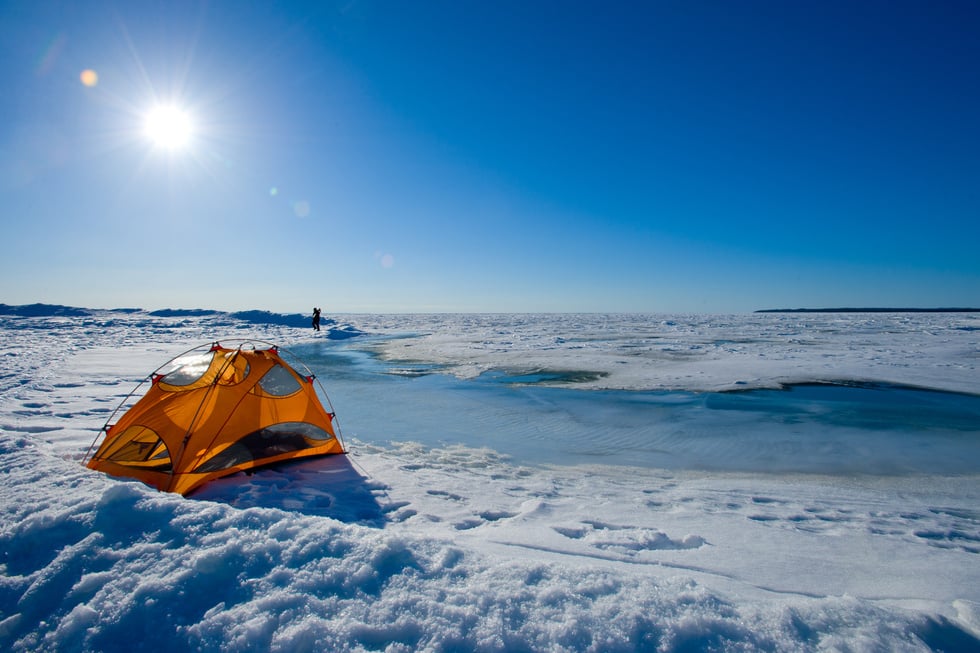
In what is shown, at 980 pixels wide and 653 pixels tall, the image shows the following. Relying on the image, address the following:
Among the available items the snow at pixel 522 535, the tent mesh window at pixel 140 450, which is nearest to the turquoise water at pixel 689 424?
the snow at pixel 522 535

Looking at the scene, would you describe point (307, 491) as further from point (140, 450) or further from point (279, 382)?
point (140, 450)

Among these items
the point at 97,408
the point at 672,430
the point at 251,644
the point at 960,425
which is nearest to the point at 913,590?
the point at 251,644

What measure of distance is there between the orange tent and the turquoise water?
1.70 meters

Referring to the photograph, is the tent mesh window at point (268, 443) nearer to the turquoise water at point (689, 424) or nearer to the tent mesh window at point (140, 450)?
the tent mesh window at point (140, 450)

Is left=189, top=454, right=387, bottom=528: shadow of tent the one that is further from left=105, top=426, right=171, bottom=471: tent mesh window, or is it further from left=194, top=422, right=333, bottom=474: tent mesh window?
left=105, top=426, right=171, bottom=471: tent mesh window

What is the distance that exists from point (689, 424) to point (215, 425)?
26.9ft

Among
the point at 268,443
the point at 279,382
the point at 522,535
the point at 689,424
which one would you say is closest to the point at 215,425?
the point at 268,443

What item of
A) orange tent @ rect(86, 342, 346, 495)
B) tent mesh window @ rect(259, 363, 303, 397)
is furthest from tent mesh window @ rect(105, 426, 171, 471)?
tent mesh window @ rect(259, 363, 303, 397)

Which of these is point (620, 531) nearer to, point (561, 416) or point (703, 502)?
point (703, 502)

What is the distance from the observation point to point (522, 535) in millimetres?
4055

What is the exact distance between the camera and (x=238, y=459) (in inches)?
217

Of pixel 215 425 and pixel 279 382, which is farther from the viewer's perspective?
pixel 279 382

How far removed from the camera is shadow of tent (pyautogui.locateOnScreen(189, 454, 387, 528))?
4656 mm

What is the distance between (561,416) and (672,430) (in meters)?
2.25
